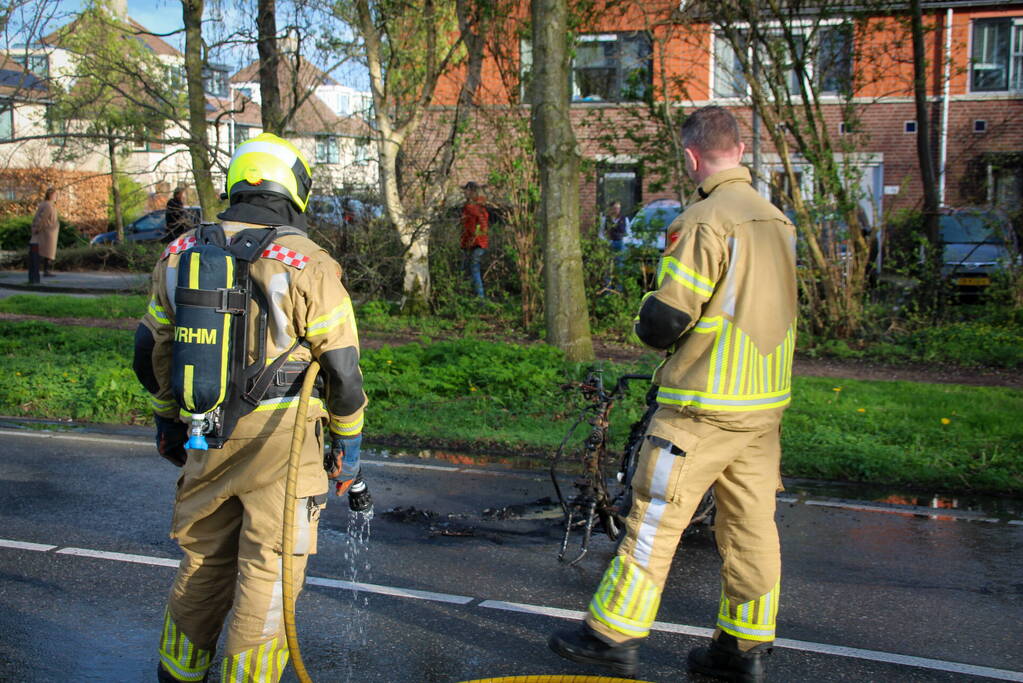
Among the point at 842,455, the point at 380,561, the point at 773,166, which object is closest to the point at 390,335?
the point at 773,166

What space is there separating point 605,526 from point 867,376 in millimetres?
6977

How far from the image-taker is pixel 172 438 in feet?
11.8

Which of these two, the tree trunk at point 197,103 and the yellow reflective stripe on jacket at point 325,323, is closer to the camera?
the yellow reflective stripe on jacket at point 325,323

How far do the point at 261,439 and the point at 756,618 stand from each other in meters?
2.00

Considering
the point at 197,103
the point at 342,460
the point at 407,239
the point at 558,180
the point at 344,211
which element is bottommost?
the point at 342,460

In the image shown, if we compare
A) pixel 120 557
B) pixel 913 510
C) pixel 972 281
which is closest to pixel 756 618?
pixel 913 510

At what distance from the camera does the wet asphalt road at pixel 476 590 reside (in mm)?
4227

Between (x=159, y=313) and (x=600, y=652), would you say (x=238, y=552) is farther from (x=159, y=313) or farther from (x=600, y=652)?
(x=600, y=652)

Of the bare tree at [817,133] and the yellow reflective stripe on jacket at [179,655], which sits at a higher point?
the bare tree at [817,133]

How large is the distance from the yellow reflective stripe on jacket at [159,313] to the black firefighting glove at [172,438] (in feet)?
1.18

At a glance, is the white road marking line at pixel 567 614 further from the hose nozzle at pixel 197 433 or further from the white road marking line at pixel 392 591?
the hose nozzle at pixel 197 433

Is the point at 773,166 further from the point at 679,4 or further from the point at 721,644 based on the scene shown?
the point at 721,644

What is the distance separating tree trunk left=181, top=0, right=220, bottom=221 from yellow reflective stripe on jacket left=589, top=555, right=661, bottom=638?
1163cm

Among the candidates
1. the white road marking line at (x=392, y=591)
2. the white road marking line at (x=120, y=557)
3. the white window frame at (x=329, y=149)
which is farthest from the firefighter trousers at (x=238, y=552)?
the white window frame at (x=329, y=149)
